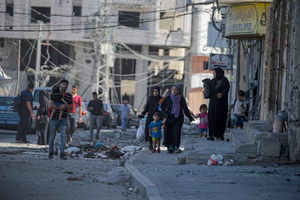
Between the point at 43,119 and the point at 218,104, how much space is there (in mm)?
4960

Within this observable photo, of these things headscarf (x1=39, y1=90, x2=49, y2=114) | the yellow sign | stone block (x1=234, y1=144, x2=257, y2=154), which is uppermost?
the yellow sign

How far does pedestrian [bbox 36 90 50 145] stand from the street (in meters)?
2.35

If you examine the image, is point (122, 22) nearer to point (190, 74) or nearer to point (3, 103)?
point (190, 74)

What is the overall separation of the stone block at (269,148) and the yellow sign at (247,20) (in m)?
9.61

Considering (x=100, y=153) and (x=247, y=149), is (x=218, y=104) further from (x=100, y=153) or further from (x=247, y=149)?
(x=247, y=149)

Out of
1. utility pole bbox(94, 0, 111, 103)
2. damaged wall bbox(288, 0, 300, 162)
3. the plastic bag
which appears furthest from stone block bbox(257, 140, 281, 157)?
utility pole bbox(94, 0, 111, 103)

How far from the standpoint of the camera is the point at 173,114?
47.9ft

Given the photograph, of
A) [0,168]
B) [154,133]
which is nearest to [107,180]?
[0,168]

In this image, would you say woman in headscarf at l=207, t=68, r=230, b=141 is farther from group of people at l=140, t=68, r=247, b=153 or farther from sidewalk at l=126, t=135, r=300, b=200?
sidewalk at l=126, t=135, r=300, b=200

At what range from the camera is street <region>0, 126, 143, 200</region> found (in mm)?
7707

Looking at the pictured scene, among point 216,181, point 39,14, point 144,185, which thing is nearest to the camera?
point 144,185

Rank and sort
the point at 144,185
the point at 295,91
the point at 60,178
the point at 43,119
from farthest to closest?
the point at 43,119 < the point at 295,91 < the point at 60,178 < the point at 144,185

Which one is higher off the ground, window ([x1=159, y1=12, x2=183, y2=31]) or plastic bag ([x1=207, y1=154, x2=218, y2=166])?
→ window ([x1=159, y1=12, x2=183, y2=31])

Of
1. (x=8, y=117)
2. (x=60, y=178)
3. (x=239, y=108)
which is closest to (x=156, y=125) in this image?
(x=239, y=108)
